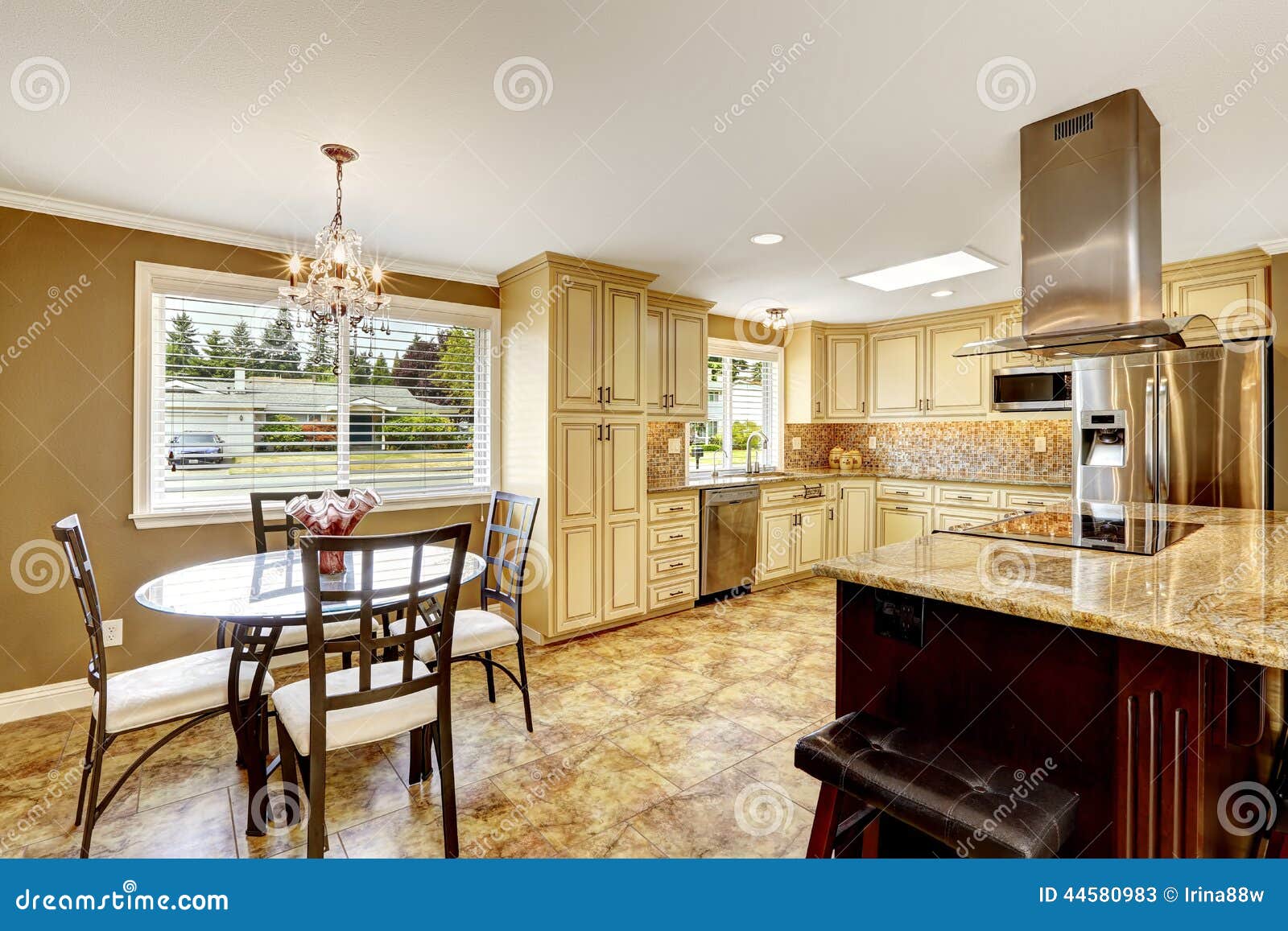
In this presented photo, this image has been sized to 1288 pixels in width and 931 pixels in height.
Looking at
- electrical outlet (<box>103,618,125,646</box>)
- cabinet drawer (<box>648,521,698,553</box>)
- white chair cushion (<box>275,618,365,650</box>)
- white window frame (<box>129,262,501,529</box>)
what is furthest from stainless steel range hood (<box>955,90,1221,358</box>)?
electrical outlet (<box>103,618,125,646</box>)

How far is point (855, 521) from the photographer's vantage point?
226 inches

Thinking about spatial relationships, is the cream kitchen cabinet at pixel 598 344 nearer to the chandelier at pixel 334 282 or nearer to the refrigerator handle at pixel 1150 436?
the chandelier at pixel 334 282

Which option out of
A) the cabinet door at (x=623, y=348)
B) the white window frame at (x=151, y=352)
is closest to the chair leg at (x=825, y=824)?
the cabinet door at (x=623, y=348)

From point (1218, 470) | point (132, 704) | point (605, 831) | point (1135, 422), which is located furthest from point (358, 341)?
point (1218, 470)

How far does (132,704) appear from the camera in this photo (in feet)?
6.20

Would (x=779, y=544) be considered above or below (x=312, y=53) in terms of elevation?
below

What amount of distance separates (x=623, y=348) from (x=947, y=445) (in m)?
3.34

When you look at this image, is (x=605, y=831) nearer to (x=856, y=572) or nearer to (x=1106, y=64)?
(x=856, y=572)

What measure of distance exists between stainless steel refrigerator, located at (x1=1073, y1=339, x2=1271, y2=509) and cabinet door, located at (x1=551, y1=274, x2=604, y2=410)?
296 centimetres

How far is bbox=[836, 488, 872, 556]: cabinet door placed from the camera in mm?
5695

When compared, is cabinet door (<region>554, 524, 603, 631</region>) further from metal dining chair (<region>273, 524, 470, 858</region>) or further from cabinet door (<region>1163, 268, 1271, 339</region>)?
cabinet door (<region>1163, 268, 1271, 339</region>)

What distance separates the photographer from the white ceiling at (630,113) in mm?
1671

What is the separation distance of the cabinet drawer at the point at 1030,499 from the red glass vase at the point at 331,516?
14.9ft

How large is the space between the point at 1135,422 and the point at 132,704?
186 inches
